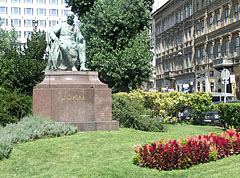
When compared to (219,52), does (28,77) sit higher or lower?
lower

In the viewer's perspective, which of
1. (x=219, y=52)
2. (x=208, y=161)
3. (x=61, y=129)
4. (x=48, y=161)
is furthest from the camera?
(x=219, y=52)

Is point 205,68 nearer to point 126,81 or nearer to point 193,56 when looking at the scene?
point 193,56

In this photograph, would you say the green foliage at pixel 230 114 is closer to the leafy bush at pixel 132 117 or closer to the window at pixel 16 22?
the leafy bush at pixel 132 117

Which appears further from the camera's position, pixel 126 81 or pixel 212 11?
pixel 212 11

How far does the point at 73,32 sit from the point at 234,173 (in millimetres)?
9523

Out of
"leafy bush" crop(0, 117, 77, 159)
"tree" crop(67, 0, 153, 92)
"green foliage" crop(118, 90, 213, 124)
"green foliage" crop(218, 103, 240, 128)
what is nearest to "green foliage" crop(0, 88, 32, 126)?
"leafy bush" crop(0, 117, 77, 159)

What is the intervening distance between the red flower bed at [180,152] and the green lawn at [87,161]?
18 cm

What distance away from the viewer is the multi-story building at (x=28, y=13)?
3258 inches

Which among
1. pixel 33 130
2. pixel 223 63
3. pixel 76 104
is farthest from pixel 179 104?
pixel 223 63

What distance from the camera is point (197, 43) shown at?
48.6 metres

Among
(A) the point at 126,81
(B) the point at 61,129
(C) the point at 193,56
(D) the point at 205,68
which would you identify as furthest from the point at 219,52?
(B) the point at 61,129

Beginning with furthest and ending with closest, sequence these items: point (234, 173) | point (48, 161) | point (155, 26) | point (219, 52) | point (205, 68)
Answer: point (155, 26) → point (205, 68) → point (219, 52) → point (48, 161) → point (234, 173)

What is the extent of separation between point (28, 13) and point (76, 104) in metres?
76.2

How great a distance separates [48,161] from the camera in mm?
8562
